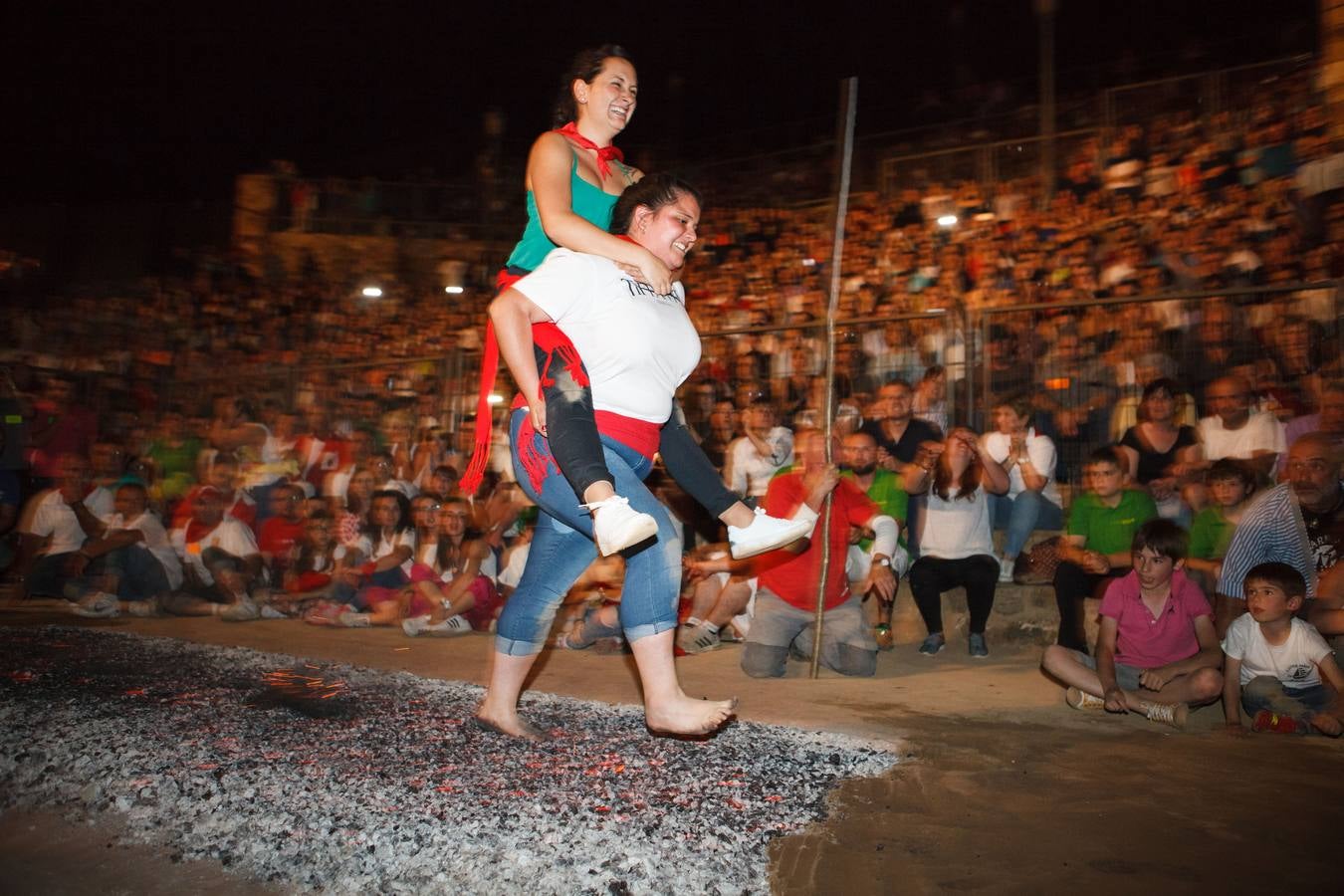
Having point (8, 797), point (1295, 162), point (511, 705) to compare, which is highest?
point (1295, 162)

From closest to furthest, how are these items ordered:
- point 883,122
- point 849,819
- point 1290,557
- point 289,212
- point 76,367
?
point 849,819
point 1290,557
point 76,367
point 883,122
point 289,212

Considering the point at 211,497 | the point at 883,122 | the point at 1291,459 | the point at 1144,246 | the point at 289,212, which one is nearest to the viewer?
the point at 1291,459

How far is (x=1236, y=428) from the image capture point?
5.64 meters

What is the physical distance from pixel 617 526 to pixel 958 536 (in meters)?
3.85

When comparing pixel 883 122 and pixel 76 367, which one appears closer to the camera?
pixel 76 367

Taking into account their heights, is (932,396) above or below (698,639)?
above

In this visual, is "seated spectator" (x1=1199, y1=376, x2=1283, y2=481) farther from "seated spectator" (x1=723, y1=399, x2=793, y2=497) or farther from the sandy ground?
"seated spectator" (x1=723, y1=399, x2=793, y2=497)

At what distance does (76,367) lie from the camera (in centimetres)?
1075

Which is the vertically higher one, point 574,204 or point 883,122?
point 883,122

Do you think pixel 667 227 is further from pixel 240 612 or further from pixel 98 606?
pixel 98 606

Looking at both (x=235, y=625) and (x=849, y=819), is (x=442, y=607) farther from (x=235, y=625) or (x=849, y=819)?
(x=849, y=819)

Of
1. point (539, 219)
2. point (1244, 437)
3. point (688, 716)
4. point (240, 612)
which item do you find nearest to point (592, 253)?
point (539, 219)

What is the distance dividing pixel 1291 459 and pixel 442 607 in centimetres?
481

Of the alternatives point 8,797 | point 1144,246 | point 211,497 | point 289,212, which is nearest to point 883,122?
point 1144,246
